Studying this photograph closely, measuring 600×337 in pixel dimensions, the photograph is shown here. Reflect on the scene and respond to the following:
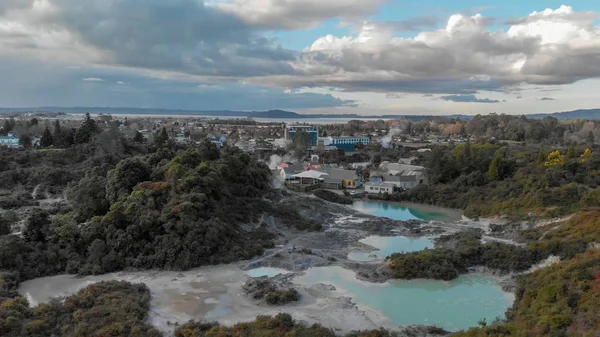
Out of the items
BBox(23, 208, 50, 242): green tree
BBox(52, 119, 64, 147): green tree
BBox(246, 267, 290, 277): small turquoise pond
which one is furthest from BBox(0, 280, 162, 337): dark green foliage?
BBox(52, 119, 64, 147): green tree

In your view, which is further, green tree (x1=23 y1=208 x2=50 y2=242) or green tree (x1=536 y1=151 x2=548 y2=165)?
green tree (x1=536 y1=151 x2=548 y2=165)

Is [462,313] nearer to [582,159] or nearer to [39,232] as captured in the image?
[39,232]

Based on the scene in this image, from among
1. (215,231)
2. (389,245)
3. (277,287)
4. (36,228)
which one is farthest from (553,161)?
(36,228)

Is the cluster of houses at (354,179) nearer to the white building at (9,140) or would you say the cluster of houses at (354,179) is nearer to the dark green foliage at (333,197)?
the dark green foliage at (333,197)

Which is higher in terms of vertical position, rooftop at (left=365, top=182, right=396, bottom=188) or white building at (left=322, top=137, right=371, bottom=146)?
white building at (left=322, top=137, right=371, bottom=146)

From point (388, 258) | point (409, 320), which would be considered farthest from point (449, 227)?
point (409, 320)

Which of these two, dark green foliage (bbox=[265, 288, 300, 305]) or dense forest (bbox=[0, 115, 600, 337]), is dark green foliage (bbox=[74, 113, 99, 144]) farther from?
Answer: dark green foliage (bbox=[265, 288, 300, 305])
